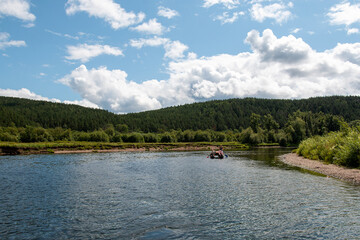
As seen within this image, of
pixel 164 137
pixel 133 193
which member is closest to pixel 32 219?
pixel 133 193

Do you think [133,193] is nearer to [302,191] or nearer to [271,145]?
[302,191]

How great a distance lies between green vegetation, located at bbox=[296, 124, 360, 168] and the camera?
36.2 m

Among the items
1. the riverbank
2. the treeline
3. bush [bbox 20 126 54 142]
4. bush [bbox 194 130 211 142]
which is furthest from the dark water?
bush [bbox 194 130 211 142]

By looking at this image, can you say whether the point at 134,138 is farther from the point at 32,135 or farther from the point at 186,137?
the point at 32,135

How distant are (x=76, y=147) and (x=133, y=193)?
77.6 metres

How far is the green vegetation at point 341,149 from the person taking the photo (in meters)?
36.2

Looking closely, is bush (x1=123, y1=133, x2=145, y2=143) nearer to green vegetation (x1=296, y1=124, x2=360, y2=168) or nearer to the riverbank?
the riverbank

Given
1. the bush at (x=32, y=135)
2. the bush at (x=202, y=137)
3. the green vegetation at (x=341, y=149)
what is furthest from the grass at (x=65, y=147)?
the green vegetation at (x=341, y=149)

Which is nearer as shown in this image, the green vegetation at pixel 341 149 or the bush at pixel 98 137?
the green vegetation at pixel 341 149

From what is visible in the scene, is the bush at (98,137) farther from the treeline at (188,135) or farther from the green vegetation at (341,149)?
the green vegetation at (341,149)

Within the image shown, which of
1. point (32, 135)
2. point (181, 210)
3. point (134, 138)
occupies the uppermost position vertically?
point (32, 135)

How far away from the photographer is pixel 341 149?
1565 inches

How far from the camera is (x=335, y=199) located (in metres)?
20.2

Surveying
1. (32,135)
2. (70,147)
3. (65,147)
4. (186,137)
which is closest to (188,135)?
(186,137)
